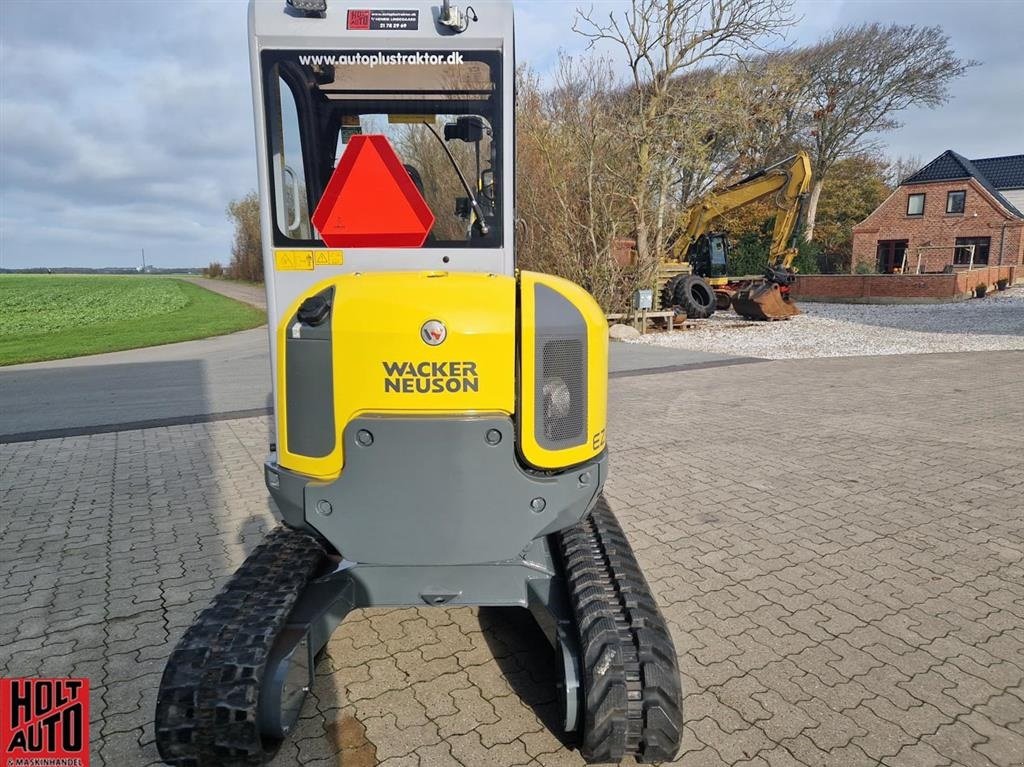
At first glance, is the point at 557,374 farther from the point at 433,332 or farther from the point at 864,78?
the point at 864,78

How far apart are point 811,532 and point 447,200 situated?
3.16m

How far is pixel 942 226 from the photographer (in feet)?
111

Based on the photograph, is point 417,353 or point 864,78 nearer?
point 417,353

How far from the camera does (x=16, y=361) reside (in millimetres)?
13133

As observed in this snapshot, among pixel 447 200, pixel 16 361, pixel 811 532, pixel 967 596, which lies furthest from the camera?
pixel 16 361

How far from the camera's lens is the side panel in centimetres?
224

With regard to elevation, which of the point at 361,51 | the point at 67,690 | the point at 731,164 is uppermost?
the point at 731,164

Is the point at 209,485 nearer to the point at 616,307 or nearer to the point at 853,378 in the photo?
the point at 853,378

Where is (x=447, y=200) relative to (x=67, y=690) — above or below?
above

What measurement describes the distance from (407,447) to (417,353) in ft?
1.04

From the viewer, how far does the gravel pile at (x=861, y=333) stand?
525 inches

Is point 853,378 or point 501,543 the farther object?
point 853,378

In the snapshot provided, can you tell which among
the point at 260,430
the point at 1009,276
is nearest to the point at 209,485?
the point at 260,430

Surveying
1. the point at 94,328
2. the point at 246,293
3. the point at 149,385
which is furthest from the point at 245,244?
the point at 149,385
